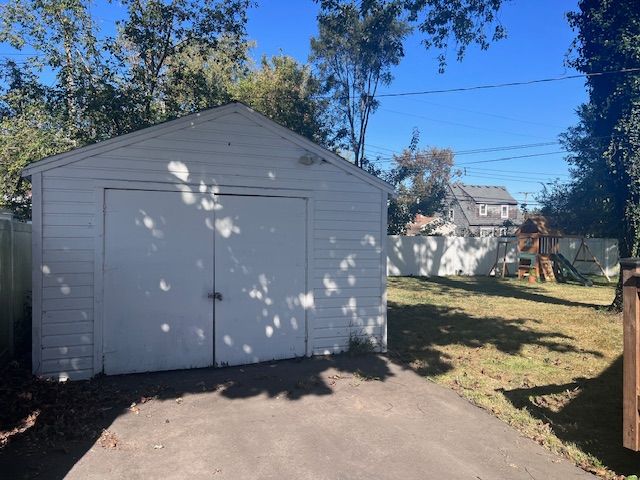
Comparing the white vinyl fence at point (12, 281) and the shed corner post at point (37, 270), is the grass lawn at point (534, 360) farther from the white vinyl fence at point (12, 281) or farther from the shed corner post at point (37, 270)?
the white vinyl fence at point (12, 281)

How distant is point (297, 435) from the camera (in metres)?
4.25

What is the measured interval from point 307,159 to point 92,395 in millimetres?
4010

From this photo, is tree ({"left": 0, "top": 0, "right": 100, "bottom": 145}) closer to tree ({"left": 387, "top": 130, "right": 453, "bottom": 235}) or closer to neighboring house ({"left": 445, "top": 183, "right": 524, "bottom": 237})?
tree ({"left": 387, "top": 130, "right": 453, "bottom": 235})

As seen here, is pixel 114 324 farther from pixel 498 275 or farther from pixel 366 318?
pixel 498 275

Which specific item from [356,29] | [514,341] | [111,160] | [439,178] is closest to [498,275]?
[356,29]

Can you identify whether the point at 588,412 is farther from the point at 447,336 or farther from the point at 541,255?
the point at 541,255

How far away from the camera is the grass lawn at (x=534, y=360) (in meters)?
4.43

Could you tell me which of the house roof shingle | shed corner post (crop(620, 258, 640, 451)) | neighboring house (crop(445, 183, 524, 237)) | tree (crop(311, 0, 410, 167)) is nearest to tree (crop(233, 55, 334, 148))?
tree (crop(311, 0, 410, 167))

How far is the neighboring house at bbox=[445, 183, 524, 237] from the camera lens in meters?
52.6

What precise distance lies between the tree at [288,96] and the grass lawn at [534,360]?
1122cm

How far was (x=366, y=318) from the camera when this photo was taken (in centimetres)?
709

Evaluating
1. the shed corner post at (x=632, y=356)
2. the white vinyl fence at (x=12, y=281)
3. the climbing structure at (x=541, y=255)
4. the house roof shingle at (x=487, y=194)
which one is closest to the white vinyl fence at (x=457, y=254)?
the climbing structure at (x=541, y=255)

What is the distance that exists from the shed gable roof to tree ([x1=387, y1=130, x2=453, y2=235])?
437 inches

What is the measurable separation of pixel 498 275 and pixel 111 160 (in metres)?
20.3
